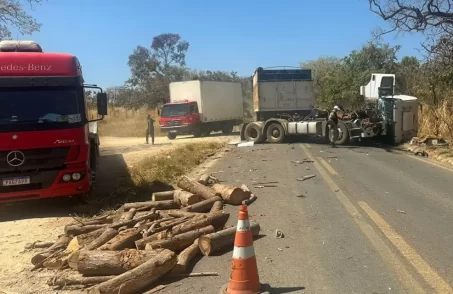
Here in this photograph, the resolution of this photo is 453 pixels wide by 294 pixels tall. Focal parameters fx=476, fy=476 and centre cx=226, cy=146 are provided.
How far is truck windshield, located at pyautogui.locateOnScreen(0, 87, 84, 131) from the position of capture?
8.60 metres

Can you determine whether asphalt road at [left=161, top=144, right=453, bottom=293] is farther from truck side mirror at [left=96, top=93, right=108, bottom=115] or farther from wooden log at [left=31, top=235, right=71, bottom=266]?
truck side mirror at [left=96, top=93, right=108, bottom=115]

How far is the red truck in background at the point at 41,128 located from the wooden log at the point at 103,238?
2862mm

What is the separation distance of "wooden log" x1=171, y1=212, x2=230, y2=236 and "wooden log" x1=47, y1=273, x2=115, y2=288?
135cm

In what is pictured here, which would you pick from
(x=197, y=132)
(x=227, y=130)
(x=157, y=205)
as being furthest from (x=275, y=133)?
(x=157, y=205)

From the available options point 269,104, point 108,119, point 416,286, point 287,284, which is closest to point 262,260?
point 287,284

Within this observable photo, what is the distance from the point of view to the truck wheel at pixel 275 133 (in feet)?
78.2

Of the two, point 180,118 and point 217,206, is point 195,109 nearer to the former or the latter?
point 180,118

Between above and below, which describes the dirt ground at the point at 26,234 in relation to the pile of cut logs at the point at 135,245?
below

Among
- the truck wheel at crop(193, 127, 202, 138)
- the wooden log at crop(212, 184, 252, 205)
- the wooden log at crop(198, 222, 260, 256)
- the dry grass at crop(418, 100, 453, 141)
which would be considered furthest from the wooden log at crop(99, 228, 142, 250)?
the truck wheel at crop(193, 127, 202, 138)

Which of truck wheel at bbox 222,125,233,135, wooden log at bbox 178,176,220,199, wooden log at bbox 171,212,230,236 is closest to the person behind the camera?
wooden log at bbox 171,212,230,236

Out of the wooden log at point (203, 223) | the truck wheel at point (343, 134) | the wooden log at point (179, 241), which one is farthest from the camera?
the truck wheel at point (343, 134)

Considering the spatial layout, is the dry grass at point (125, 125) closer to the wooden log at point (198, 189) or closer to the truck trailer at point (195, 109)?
the truck trailer at point (195, 109)

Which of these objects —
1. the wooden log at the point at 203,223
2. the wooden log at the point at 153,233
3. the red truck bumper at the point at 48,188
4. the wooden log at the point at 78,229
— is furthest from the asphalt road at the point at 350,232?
the red truck bumper at the point at 48,188

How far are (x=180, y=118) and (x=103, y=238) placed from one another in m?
26.4
